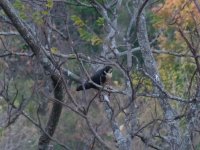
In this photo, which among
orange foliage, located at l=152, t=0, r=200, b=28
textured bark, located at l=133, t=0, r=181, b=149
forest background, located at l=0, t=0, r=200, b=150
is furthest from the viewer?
orange foliage, located at l=152, t=0, r=200, b=28

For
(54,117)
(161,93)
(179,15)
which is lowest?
(54,117)

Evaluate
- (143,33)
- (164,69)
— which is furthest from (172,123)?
(164,69)

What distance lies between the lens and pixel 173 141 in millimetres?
3846

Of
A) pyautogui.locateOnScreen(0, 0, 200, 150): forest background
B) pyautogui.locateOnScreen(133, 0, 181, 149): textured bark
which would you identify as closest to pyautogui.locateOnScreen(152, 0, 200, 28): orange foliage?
pyautogui.locateOnScreen(0, 0, 200, 150): forest background

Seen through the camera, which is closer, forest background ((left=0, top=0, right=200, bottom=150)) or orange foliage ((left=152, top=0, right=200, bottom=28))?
forest background ((left=0, top=0, right=200, bottom=150))

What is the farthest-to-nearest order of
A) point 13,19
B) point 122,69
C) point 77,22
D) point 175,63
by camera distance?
point 175,63, point 77,22, point 13,19, point 122,69

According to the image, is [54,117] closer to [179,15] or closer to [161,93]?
[161,93]

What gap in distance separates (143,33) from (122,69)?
3.87ft

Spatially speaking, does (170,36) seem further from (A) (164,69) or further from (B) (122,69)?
(B) (122,69)

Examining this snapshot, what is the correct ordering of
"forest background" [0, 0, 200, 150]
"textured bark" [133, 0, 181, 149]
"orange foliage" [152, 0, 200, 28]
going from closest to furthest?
"forest background" [0, 0, 200, 150], "textured bark" [133, 0, 181, 149], "orange foliage" [152, 0, 200, 28]

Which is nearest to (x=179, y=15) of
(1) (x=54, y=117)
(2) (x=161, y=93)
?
(2) (x=161, y=93)

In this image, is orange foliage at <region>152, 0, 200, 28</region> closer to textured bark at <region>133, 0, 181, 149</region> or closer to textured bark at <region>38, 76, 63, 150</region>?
textured bark at <region>133, 0, 181, 149</region>

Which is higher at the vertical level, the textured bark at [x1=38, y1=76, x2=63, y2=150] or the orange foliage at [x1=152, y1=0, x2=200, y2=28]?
the orange foliage at [x1=152, y1=0, x2=200, y2=28]

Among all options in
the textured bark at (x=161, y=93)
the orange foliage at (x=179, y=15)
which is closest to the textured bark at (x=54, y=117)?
the textured bark at (x=161, y=93)
